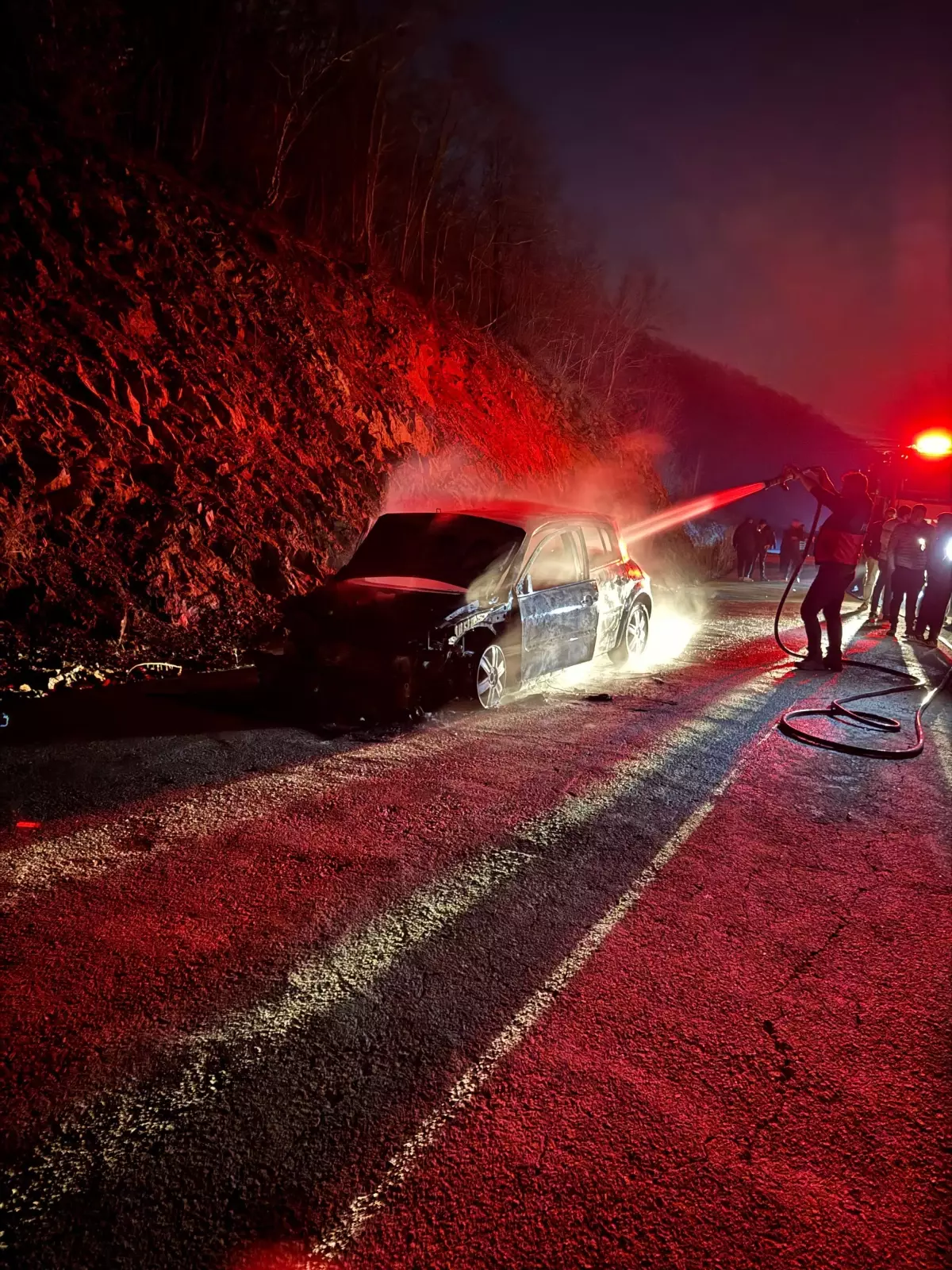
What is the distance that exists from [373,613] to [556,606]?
78.3 inches

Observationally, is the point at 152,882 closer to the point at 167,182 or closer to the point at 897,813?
the point at 897,813

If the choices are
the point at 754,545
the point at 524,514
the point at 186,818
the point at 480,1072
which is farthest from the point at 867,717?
the point at 754,545

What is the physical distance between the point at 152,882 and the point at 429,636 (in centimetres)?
296

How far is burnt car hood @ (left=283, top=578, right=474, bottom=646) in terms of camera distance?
5.85 metres

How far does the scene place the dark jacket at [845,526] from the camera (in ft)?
26.7

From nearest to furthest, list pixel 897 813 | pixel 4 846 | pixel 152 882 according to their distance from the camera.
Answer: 1. pixel 152 882
2. pixel 4 846
3. pixel 897 813

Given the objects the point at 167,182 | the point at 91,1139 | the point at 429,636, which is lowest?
the point at 91,1139

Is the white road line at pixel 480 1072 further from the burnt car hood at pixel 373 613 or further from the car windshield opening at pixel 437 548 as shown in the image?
the car windshield opening at pixel 437 548

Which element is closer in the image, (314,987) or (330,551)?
(314,987)

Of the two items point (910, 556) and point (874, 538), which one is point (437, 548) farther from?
point (910, 556)

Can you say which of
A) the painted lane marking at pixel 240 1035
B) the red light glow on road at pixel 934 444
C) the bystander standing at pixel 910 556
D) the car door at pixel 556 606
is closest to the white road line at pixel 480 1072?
the painted lane marking at pixel 240 1035

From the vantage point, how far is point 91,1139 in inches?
75.8

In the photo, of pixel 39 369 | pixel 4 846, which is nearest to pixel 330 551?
pixel 39 369

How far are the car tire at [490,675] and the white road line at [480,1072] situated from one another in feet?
8.97
